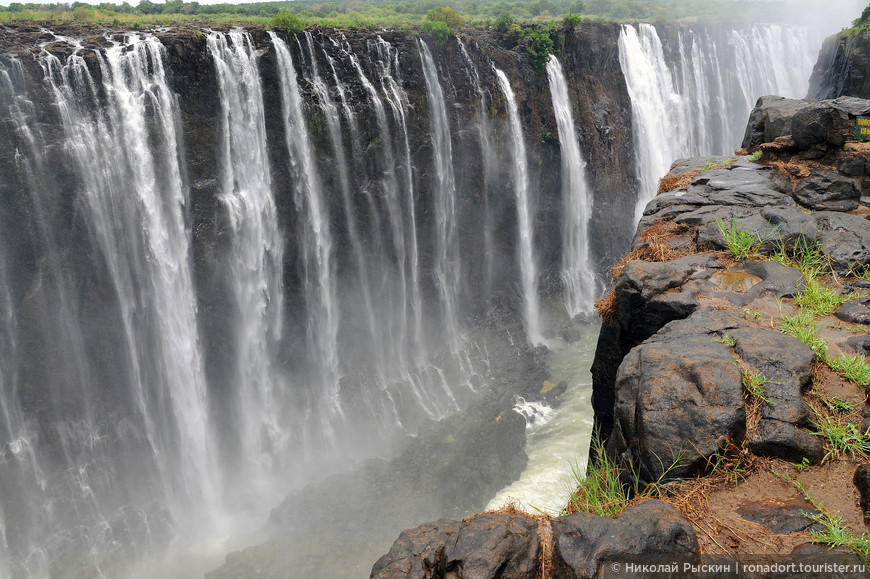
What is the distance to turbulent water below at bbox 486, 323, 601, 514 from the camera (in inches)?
511

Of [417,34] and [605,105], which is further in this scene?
[605,105]

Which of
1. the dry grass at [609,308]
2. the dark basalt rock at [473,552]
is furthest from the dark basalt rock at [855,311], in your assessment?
the dark basalt rock at [473,552]

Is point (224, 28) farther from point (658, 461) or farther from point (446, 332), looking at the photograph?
point (658, 461)

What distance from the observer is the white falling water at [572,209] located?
21653mm

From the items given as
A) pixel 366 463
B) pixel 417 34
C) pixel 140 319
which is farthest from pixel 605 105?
pixel 140 319

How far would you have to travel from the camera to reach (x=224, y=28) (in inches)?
590

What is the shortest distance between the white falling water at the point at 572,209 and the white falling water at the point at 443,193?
554 cm

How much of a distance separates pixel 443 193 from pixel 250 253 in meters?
7.00

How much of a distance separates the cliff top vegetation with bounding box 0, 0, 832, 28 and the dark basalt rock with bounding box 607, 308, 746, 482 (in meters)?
15.4

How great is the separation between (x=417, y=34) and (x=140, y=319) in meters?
12.5

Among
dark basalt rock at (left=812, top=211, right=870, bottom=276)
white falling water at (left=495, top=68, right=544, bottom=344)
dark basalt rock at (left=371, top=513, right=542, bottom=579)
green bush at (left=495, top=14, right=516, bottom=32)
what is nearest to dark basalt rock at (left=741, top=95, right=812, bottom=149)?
dark basalt rock at (left=812, top=211, right=870, bottom=276)

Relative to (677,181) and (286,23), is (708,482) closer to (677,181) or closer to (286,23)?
(677,181)

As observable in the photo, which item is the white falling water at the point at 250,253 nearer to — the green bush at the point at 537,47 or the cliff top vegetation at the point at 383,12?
the cliff top vegetation at the point at 383,12

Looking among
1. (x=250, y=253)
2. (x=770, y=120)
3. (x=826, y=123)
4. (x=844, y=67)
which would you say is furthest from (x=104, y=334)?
(x=844, y=67)
